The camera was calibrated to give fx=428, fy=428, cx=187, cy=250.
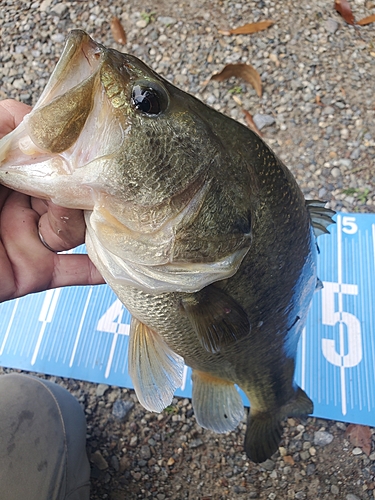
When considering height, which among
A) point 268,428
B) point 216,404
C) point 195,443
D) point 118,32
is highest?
point 118,32

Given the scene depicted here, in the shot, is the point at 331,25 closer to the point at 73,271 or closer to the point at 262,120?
the point at 262,120

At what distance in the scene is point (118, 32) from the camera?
9.51 feet

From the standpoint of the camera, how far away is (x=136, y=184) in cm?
84

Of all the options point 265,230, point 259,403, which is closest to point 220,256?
point 265,230

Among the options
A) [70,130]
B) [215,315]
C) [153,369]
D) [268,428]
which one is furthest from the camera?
[268,428]

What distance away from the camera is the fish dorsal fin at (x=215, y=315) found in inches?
40.8

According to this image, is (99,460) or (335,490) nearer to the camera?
(335,490)

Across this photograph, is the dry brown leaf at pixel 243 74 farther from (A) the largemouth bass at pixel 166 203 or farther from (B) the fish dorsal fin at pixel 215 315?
(B) the fish dorsal fin at pixel 215 315

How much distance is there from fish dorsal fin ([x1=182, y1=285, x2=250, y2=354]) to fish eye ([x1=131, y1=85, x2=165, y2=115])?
431 millimetres

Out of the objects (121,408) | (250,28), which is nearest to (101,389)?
(121,408)

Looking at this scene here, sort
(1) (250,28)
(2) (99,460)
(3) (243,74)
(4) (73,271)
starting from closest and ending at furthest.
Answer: (4) (73,271)
(2) (99,460)
(3) (243,74)
(1) (250,28)

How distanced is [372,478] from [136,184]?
174 cm

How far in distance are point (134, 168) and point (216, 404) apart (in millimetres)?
992

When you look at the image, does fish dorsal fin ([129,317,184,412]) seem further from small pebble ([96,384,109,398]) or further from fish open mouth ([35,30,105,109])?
small pebble ([96,384,109,398])
